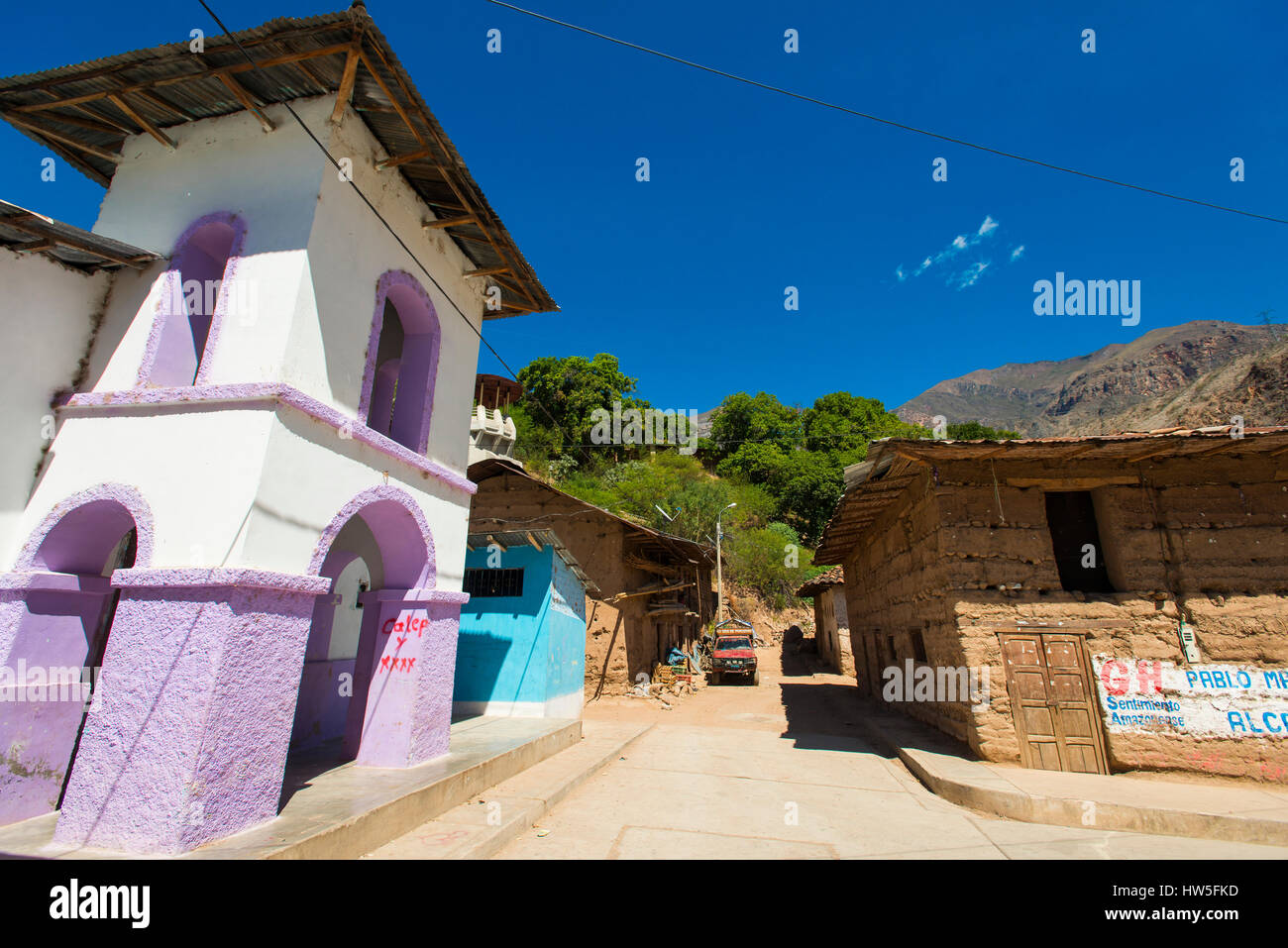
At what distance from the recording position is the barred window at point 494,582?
12.2 m

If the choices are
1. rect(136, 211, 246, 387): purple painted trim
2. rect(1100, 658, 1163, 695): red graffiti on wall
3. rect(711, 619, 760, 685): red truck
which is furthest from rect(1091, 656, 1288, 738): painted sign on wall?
rect(711, 619, 760, 685): red truck

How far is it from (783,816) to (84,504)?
7718mm

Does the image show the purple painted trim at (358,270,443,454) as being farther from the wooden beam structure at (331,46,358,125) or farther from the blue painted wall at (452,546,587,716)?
the blue painted wall at (452,546,587,716)

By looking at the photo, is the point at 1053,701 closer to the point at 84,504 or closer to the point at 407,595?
the point at 407,595

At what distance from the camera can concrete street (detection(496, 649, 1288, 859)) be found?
5156 millimetres

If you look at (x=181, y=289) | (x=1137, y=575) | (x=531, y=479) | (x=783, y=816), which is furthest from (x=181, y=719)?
(x=531, y=479)

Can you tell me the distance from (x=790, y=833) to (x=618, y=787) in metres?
2.69

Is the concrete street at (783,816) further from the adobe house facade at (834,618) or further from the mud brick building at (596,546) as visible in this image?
the adobe house facade at (834,618)

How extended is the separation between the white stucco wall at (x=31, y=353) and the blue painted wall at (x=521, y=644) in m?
7.23

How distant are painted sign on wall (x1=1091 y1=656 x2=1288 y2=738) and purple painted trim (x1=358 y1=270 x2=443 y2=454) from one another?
9.50 m

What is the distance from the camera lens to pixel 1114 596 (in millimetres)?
7398
